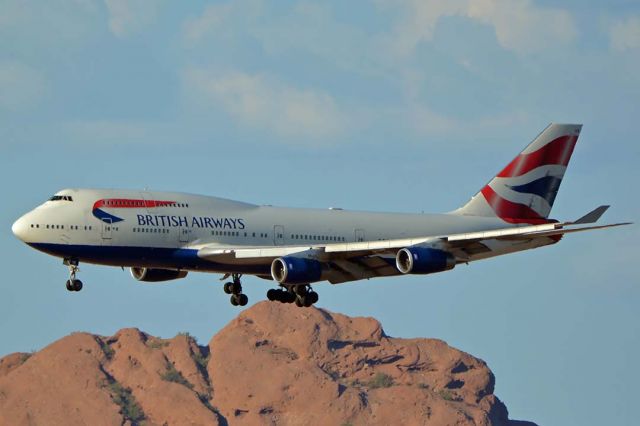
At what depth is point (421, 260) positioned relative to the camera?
92375mm

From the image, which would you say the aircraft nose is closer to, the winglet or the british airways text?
the british airways text

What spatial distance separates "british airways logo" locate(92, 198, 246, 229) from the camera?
9244 cm

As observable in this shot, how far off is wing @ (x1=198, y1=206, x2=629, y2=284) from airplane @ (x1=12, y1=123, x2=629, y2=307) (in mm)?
58

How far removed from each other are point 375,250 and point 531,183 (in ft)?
68.6

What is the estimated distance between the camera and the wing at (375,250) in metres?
92.9

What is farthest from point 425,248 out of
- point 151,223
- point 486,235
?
point 151,223

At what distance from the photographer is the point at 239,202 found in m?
99.1

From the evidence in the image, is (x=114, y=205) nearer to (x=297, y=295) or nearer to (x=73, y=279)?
(x=73, y=279)

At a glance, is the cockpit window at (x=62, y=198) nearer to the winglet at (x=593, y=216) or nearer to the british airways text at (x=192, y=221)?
the british airways text at (x=192, y=221)

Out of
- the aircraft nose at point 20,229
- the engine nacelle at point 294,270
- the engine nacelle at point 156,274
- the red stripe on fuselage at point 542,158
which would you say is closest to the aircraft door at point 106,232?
the aircraft nose at point 20,229

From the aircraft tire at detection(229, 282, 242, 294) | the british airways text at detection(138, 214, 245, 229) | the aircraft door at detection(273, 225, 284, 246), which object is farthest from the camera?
the aircraft tire at detection(229, 282, 242, 294)

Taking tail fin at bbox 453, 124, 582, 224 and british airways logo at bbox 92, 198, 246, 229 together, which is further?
tail fin at bbox 453, 124, 582, 224

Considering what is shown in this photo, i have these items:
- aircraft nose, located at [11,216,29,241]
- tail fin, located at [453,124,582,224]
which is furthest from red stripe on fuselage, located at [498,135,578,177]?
aircraft nose, located at [11,216,29,241]

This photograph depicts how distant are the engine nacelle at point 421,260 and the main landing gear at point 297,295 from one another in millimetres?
7319
